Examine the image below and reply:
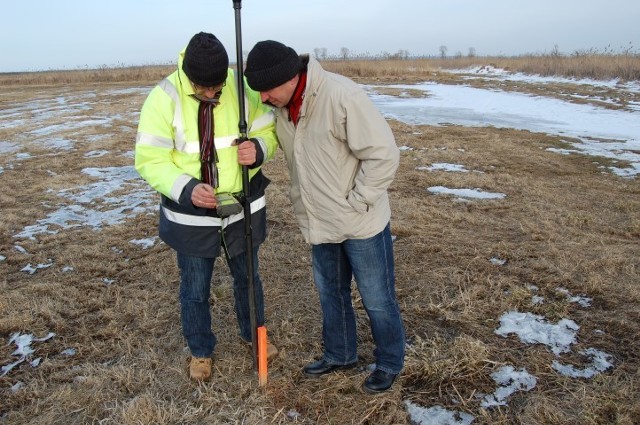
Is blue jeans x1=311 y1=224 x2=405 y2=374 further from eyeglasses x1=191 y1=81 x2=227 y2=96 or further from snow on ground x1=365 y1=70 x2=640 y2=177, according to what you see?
snow on ground x1=365 y1=70 x2=640 y2=177

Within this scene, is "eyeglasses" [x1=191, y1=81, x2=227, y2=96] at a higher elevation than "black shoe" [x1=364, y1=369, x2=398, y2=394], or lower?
higher

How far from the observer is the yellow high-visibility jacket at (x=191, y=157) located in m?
2.34

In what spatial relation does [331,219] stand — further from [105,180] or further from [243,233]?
[105,180]

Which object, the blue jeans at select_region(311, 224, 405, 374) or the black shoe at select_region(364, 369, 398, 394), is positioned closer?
the blue jeans at select_region(311, 224, 405, 374)

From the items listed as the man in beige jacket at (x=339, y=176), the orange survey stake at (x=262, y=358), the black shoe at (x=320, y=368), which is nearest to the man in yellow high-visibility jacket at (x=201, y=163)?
the orange survey stake at (x=262, y=358)

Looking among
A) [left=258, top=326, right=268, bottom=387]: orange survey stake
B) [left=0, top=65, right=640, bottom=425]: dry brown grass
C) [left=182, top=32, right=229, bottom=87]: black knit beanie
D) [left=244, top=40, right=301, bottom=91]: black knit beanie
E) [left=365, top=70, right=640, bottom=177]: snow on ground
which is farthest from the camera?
[left=365, top=70, right=640, bottom=177]: snow on ground

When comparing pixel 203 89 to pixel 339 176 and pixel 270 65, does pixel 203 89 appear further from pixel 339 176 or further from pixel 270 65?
pixel 339 176

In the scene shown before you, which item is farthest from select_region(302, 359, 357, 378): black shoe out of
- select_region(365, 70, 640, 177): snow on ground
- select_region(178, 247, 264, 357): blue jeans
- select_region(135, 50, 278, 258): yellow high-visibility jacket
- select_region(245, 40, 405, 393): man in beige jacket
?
select_region(365, 70, 640, 177): snow on ground

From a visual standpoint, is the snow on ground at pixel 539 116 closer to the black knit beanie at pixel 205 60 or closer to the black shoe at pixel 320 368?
the black shoe at pixel 320 368

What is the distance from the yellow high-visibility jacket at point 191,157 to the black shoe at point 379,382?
3.23ft

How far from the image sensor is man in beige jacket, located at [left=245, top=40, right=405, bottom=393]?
2.14 metres

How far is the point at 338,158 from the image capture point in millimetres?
2262

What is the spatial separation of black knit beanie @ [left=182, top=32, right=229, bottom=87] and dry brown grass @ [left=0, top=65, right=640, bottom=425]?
1641 millimetres

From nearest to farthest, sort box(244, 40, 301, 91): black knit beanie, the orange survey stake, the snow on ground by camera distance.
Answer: box(244, 40, 301, 91): black knit beanie < the orange survey stake < the snow on ground
